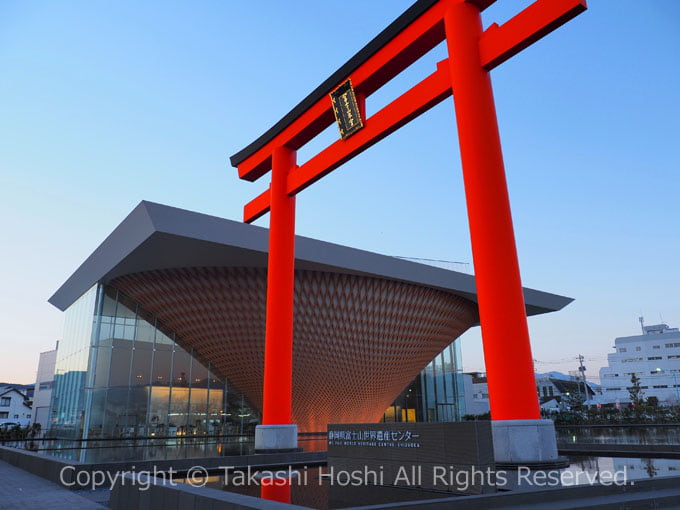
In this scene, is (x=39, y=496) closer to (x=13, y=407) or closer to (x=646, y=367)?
(x=13, y=407)

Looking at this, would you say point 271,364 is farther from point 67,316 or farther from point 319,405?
point 67,316

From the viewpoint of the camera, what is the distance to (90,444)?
20.9 m

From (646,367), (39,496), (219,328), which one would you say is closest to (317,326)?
(219,328)

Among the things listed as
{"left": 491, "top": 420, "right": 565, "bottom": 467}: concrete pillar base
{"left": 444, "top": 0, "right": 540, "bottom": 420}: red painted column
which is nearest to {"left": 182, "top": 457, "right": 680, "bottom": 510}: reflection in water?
{"left": 491, "top": 420, "right": 565, "bottom": 467}: concrete pillar base

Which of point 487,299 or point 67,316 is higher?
point 67,316

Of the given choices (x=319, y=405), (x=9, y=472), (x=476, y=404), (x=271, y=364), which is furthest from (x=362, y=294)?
(x=476, y=404)

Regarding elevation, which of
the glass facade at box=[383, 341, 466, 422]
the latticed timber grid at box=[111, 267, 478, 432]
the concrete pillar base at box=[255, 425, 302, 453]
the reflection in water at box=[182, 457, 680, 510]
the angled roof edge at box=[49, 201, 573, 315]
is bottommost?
the reflection in water at box=[182, 457, 680, 510]

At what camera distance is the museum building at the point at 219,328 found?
2228 cm

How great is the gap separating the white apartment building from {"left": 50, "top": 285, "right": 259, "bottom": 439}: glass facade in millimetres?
74221

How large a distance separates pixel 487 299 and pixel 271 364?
26.0 feet

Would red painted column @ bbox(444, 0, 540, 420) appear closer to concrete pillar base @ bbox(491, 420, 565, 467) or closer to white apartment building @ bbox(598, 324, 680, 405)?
concrete pillar base @ bbox(491, 420, 565, 467)

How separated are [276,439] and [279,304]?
12.8 ft

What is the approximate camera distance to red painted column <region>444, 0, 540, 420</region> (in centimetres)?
872

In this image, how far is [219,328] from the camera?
24781 millimetres
